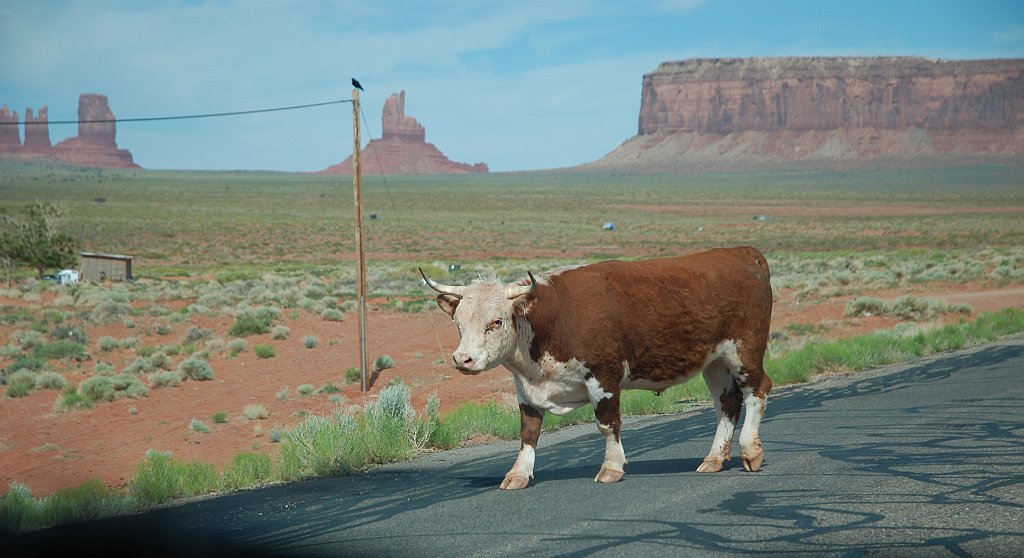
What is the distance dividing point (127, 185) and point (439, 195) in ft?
153

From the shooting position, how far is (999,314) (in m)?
23.1

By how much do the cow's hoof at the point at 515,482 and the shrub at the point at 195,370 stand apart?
15.6 metres

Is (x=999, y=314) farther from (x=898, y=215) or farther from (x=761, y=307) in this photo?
(x=898, y=215)

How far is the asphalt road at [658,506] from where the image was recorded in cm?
613

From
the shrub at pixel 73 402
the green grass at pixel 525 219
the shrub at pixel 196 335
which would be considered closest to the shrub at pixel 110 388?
the shrub at pixel 73 402

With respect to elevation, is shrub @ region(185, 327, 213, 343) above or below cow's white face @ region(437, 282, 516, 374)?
below

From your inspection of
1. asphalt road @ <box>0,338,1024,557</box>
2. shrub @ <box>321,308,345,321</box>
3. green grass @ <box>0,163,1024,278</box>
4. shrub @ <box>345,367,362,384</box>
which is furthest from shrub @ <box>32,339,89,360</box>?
asphalt road @ <box>0,338,1024,557</box>

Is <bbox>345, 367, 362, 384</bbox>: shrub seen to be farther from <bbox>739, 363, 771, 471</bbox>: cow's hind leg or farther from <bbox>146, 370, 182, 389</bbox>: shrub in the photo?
<bbox>739, 363, 771, 471</bbox>: cow's hind leg

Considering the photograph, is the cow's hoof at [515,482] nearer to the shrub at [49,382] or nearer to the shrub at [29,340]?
the shrub at [49,382]

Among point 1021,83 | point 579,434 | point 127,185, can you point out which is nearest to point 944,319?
point 579,434

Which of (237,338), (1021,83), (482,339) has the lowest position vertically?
(237,338)

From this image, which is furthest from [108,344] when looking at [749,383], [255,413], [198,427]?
[749,383]

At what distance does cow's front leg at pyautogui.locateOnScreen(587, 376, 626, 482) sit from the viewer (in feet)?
25.1

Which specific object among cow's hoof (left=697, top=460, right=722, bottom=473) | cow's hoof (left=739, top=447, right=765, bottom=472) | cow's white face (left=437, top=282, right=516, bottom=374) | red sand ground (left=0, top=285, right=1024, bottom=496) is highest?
cow's white face (left=437, top=282, right=516, bottom=374)
